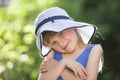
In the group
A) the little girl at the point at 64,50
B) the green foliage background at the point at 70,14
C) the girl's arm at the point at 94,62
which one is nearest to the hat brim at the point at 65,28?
the little girl at the point at 64,50

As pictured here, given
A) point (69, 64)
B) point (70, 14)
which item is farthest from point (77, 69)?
point (70, 14)

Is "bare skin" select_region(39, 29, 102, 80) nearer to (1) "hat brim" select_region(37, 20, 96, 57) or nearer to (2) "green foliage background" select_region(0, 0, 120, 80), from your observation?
(1) "hat brim" select_region(37, 20, 96, 57)

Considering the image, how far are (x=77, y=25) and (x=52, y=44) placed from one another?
0.66ft

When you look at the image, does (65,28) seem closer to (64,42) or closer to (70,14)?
(64,42)

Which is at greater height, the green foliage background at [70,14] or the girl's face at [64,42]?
the girl's face at [64,42]

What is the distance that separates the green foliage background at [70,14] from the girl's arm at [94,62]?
2.28 m

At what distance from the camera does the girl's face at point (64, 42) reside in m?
4.18

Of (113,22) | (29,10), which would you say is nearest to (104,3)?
(113,22)

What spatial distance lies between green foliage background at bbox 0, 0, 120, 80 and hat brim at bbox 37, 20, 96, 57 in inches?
85.7

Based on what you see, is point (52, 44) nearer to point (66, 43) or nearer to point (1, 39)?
point (66, 43)

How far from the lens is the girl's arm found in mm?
4145

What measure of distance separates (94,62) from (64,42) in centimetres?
23

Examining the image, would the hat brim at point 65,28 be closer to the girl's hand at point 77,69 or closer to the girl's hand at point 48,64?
the girl's hand at point 48,64

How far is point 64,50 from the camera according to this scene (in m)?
4.20
